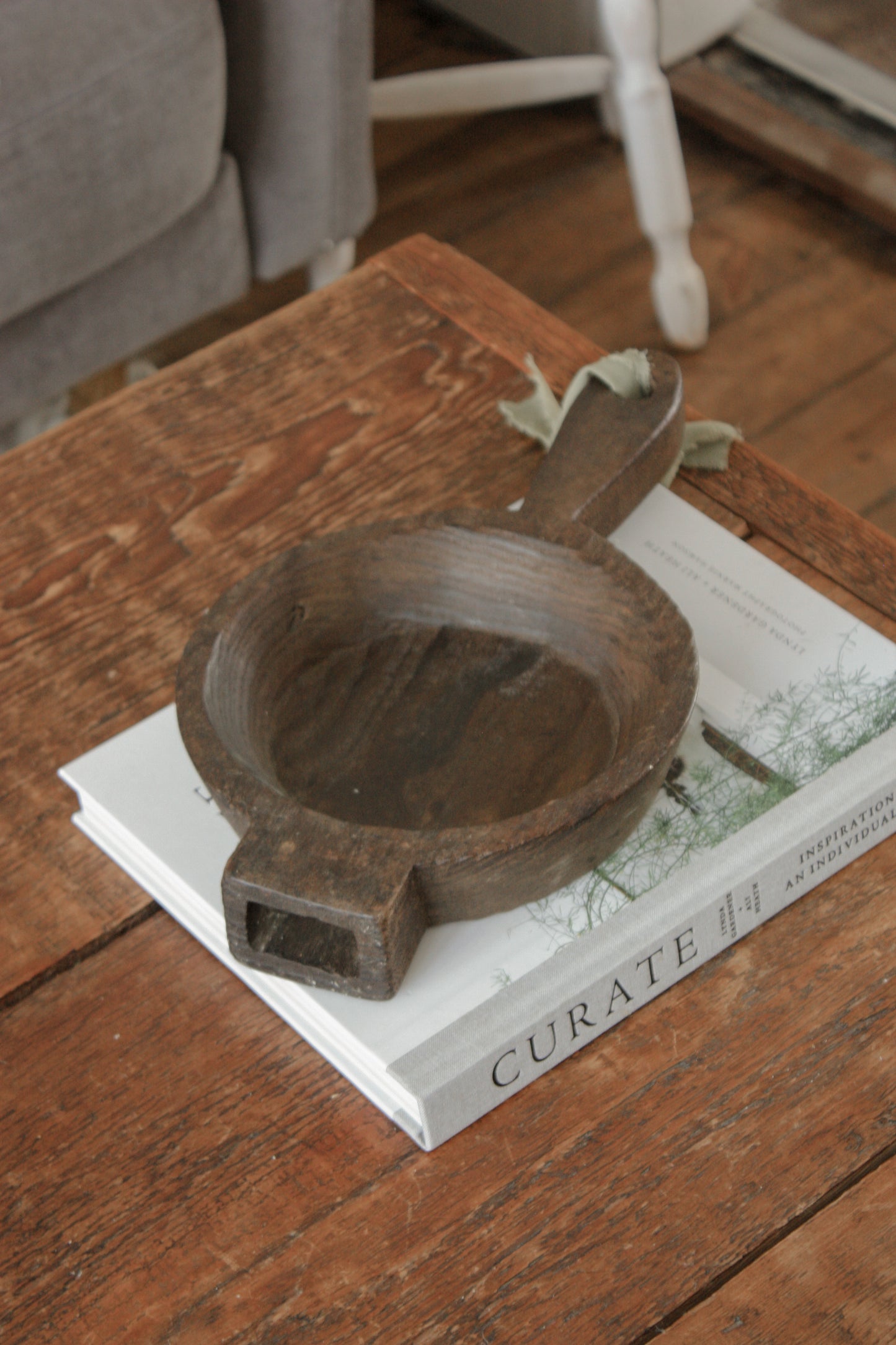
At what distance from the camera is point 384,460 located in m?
0.78

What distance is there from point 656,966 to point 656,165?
1.11 metres

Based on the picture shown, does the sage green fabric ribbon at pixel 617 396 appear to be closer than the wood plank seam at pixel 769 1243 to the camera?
No

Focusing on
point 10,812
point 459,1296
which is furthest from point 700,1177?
point 10,812

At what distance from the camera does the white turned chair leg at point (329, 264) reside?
4.77 feet

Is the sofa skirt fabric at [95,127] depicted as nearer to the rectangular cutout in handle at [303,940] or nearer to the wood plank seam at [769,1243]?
the rectangular cutout in handle at [303,940]

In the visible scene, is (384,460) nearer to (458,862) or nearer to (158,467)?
(158,467)

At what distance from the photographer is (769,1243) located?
49 centimetres

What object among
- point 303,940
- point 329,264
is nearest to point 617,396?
point 303,940

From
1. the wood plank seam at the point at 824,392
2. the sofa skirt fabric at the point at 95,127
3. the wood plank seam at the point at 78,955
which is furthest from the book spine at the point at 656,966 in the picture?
the wood plank seam at the point at 824,392

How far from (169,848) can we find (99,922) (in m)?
0.04

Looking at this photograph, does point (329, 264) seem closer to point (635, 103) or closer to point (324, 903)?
point (635, 103)

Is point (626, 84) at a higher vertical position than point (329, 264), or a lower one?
higher

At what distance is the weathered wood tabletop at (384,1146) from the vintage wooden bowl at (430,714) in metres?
0.07

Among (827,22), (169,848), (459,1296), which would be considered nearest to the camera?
(459,1296)
